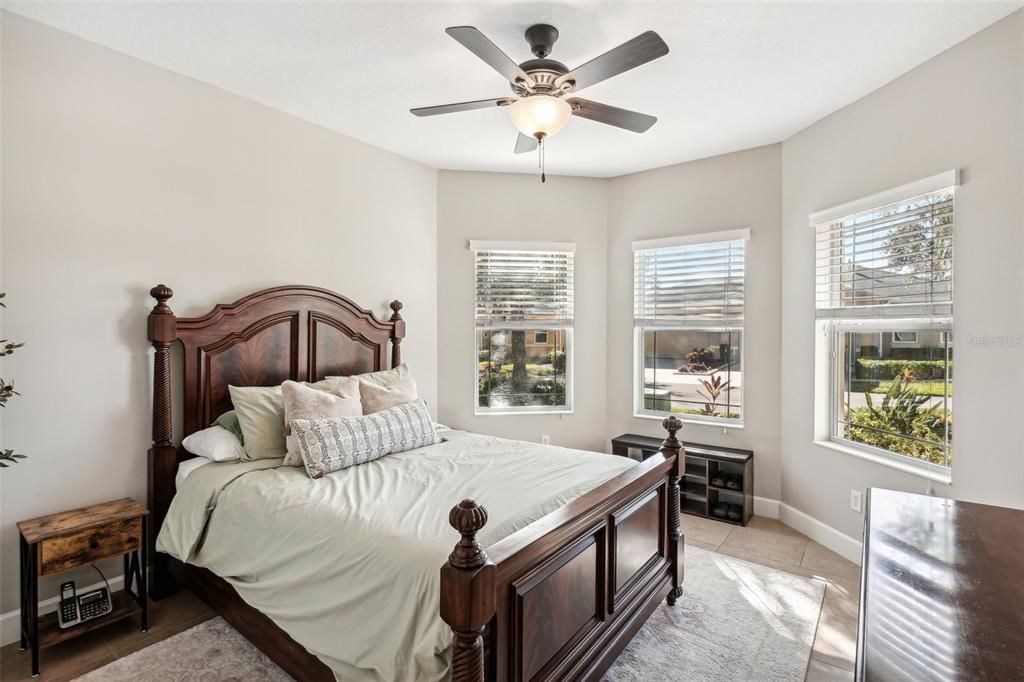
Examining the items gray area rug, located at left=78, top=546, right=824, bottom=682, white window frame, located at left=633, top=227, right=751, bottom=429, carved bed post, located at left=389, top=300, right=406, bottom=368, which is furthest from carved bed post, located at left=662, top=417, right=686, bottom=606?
carved bed post, located at left=389, top=300, right=406, bottom=368

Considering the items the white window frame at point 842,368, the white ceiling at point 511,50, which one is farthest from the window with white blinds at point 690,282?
the white ceiling at point 511,50

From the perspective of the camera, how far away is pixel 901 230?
295 centimetres

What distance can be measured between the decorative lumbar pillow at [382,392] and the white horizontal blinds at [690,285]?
218 cm

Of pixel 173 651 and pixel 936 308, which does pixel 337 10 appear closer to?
pixel 173 651

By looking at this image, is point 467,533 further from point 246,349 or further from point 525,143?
point 246,349

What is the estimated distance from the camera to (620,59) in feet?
6.51

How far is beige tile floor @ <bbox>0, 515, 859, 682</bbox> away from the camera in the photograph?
2164 millimetres

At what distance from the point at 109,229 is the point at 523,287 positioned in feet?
9.49

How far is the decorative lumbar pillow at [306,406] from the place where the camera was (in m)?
2.60

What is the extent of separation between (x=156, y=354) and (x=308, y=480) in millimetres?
1146

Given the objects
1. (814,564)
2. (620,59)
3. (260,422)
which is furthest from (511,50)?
(814,564)

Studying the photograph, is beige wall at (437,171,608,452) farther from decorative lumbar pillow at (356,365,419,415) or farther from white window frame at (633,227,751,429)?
decorative lumbar pillow at (356,365,419,415)

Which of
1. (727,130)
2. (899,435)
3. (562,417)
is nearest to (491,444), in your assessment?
(562,417)

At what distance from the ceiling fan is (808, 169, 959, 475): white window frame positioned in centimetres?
155
